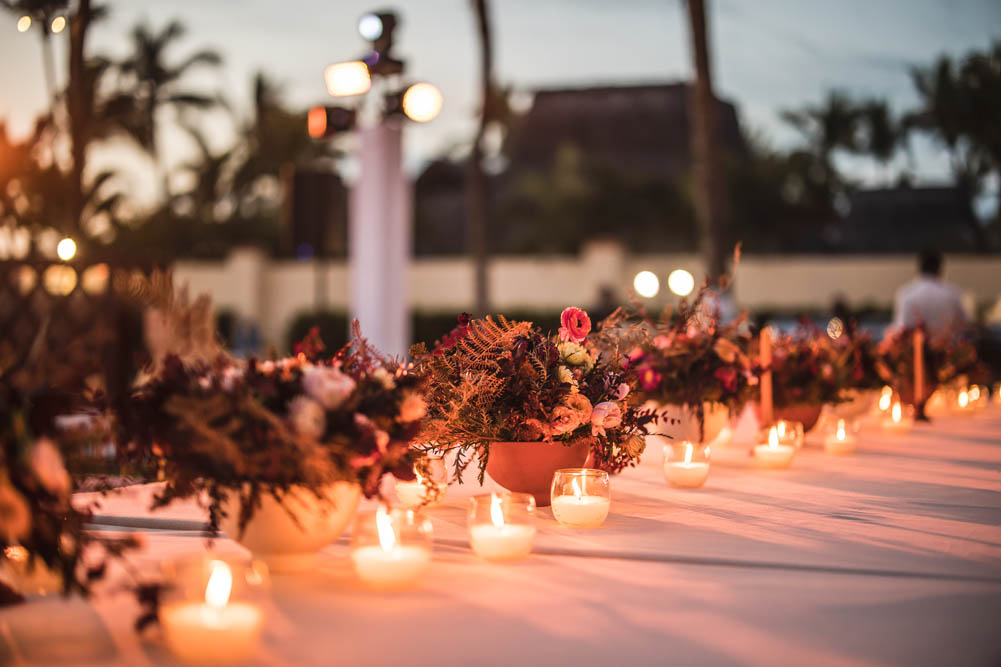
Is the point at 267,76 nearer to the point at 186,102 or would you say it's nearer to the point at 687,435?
the point at 186,102

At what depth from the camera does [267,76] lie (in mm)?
26500

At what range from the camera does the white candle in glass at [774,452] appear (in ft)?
9.88

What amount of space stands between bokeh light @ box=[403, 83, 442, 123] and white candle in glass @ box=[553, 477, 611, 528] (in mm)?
4405

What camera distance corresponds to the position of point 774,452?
301cm

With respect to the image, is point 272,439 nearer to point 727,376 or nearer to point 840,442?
point 727,376

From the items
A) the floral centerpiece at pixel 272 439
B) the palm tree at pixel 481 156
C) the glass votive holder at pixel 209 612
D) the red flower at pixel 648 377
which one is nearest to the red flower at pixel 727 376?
the red flower at pixel 648 377

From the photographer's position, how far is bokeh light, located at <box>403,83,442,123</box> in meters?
6.20

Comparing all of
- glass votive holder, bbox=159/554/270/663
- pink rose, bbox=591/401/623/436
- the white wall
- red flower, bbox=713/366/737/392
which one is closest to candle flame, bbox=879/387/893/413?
red flower, bbox=713/366/737/392

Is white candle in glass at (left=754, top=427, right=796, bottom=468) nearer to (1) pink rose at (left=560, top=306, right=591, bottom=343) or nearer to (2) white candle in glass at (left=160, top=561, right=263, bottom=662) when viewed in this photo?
Answer: (1) pink rose at (left=560, top=306, right=591, bottom=343)

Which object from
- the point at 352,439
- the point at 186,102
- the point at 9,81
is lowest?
the point at 352,439

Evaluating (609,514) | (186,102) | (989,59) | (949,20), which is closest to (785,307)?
(949,20)

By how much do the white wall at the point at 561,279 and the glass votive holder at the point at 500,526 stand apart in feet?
52.7

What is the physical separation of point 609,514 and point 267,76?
2601 cm

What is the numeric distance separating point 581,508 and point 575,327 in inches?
20.5
